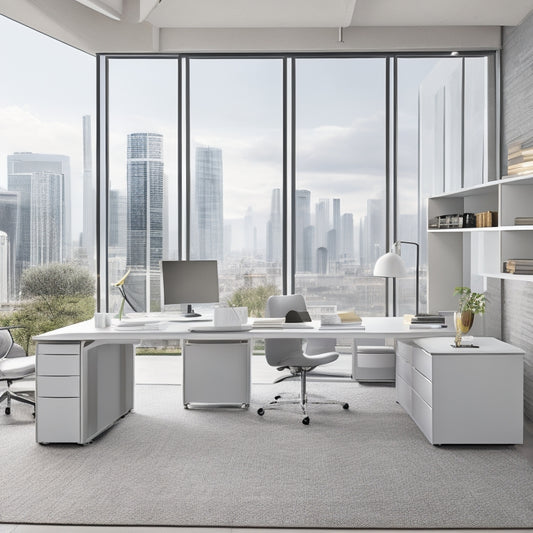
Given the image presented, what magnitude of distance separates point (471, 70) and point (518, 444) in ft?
12.7

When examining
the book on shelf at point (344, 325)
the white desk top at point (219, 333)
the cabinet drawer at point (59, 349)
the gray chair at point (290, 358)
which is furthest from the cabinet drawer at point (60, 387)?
the book on shelf at point (344, 325)

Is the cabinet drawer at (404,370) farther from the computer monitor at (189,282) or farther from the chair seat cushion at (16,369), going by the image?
the chair seat cushion at (16,369)

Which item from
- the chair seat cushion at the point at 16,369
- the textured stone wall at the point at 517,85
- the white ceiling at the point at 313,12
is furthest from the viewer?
the white ceiling at the point at 313,12

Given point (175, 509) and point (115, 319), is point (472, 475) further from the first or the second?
point (115, 319)

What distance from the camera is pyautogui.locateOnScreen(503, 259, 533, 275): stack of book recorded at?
14.0 ft

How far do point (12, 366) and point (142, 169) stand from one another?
2500 millimetres

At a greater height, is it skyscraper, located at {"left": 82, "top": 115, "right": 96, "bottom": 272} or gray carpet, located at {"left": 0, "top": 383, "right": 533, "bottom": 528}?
skyscraper, located at {"left": 82, "top": 115, "right": 96, "bottom": 272}

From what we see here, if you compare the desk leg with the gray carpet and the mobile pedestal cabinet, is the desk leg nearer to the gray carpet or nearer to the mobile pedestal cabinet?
the mobile pedestal cabinet

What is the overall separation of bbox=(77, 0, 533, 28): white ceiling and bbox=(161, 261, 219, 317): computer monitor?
2.18 meters

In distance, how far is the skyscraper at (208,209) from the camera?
6637mm

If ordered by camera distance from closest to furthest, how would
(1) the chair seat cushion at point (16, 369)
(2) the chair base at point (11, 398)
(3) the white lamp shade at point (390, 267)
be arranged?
(1) the chair seat cushion at point (16, 369) < (3) the white lamp shade at point (390, 267) < (2) the chair base at point (11, 398)

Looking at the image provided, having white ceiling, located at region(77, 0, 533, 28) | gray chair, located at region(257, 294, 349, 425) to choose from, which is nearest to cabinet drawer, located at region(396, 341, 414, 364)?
gray chair, located at region(257, 294, 349, 425)

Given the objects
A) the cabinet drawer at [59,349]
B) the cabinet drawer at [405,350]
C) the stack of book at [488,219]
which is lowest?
the cabinet drawer at [405,350]

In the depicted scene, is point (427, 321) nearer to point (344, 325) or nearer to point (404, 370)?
point (404, 370)
